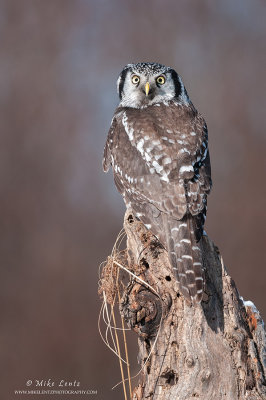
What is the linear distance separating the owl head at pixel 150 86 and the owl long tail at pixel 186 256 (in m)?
1.24

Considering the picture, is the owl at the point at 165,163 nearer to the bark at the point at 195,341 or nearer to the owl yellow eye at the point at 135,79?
the owl yellow eye at the point at 135,79

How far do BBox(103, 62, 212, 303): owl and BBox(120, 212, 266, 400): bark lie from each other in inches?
4.9

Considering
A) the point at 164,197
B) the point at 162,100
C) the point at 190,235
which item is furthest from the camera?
the point at 162,100

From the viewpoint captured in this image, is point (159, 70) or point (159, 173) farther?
point (159, 70)

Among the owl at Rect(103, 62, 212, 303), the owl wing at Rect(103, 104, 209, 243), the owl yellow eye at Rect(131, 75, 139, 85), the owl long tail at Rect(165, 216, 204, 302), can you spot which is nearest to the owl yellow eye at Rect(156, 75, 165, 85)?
the owl at Rect(103, 62, 212, 303)

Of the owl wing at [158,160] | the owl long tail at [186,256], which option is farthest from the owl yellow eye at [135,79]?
the owl long tail at [186,256]

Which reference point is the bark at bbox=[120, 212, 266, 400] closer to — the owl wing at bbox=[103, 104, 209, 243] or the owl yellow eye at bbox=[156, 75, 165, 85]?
the owl wing at bbox=[103, 104, 209, 243]

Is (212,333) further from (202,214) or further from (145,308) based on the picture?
(202,214)

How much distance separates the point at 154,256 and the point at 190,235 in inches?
9.0

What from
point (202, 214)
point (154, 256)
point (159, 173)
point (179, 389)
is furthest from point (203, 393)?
point (159, 173)

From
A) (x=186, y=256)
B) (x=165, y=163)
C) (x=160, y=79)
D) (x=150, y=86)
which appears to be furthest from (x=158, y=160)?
(x=160, y=79)

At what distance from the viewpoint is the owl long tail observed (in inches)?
91.2

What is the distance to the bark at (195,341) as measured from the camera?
2.28 meters

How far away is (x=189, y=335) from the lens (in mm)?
2309
